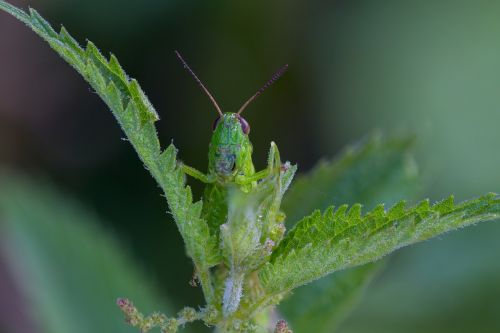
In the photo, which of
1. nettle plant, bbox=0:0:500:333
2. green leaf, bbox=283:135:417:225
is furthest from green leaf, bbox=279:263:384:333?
nettle plant, bbox=0:0:500:333

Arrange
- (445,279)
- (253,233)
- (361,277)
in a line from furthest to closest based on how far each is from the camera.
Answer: (445,279), (361,277), (253,233)

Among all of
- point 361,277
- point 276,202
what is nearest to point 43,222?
point 361,277

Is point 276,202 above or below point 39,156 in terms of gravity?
below

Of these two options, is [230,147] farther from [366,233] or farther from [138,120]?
[366,233]

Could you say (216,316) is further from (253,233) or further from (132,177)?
(132,177)

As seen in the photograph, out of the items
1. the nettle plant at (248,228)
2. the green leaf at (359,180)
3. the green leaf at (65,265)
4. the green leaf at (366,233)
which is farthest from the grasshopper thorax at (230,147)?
the green leaf at (65,265)

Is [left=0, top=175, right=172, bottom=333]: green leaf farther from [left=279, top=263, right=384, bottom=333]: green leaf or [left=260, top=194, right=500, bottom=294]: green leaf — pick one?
[left=260, top=194, right=500, bottom=294]: green leaf

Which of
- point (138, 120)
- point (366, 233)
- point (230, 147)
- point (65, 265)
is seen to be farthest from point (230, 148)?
point (65, 265)

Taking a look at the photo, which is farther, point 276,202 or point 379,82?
point 379,82

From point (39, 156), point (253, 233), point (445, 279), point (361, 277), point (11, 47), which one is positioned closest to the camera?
point (253, 233)
